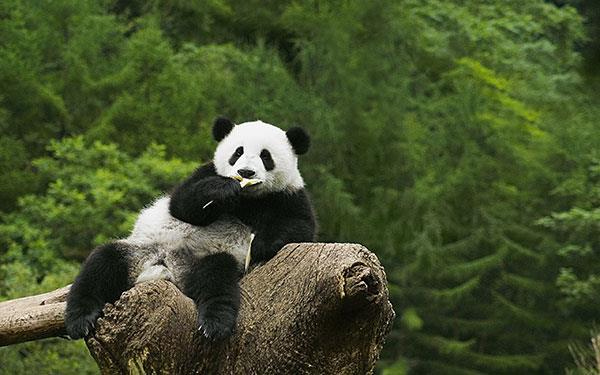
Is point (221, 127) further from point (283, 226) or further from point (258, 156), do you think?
point (283, 226)

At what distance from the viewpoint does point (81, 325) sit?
14.4 feet

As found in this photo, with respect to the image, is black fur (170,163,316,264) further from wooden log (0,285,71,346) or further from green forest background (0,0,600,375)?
green forest background (0,0,600,375)

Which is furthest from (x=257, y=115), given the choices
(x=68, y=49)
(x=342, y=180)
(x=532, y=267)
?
(x=532, y=267)

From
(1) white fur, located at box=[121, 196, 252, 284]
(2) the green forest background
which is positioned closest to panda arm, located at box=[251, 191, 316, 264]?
(1) white fur, located at box=[121, 196, 252, 284]

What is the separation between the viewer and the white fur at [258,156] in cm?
495

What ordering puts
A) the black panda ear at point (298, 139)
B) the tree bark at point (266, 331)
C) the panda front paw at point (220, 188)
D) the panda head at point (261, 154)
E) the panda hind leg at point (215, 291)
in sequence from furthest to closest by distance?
the black panda ear at point (298, 139)
the panda head at point (261, 154)
the panda front paw at point (220, 188)
the panda hind leg at point (215, 291)
the tree bark at point (266, 331)

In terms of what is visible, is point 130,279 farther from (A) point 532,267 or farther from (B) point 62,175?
(A) point 532,267

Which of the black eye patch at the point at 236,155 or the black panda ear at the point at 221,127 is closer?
the black eye patch at the point at 236,155

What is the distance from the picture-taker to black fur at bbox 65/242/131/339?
14.5 feet

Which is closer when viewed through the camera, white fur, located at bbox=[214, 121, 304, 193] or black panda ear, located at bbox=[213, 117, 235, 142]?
white fur, located at bbox=[214, 121, 304, 193]

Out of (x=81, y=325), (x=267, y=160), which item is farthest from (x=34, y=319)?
(x=267, y=160)

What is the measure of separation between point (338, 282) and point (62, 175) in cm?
1106

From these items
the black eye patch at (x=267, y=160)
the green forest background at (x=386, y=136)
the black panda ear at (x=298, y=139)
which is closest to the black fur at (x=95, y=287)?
the black eye patch at (x=267, y=160)

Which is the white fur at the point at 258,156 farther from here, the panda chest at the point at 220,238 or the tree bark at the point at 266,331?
the tree bark at the point at 266,331
